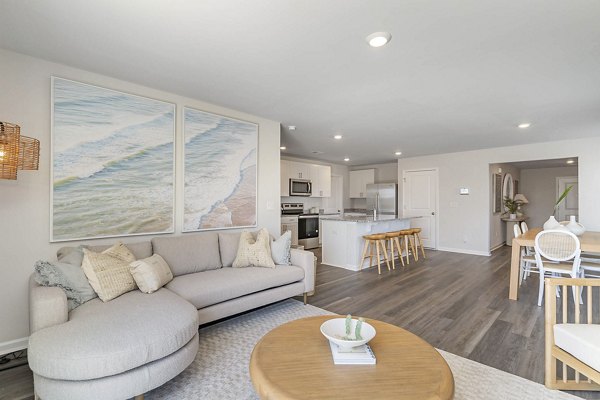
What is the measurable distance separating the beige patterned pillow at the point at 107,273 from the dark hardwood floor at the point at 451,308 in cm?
70

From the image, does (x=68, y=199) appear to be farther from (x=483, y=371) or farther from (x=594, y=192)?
(x=594, y=192)

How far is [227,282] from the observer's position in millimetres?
2660

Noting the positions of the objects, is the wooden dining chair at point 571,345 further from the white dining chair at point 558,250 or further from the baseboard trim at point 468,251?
the baseboard trim at point 468,251

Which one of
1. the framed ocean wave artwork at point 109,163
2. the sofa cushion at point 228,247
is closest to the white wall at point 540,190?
the sofa cushion at point 228,247

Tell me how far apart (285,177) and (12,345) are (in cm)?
521

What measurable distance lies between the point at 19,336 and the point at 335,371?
107 inches

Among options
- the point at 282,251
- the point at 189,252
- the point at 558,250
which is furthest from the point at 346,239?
the point at 189,252

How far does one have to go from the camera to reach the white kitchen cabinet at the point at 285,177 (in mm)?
6789

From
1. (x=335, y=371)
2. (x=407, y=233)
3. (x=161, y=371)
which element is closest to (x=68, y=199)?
(x=161, y=371)

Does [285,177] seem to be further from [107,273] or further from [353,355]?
[353,355]

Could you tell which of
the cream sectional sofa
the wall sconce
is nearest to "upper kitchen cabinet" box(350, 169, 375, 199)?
the cream sectional sofa

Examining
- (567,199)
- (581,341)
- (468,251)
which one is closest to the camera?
(581,341)

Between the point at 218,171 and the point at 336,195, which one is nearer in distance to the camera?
the point at 218,171

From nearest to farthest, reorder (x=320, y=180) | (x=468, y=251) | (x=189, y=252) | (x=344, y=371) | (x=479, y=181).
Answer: (x=344, y=371) < (x=189, y=252) < (x=479, y=181) < (x=468, y=251) < (x=320, y=180)
